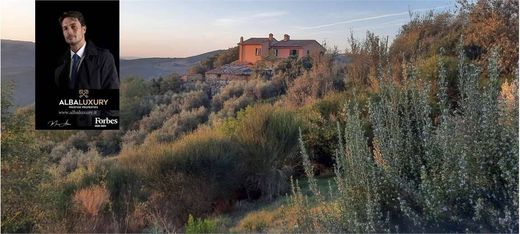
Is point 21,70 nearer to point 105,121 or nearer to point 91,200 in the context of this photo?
point 105,121

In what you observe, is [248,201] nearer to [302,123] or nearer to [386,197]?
[302,123]

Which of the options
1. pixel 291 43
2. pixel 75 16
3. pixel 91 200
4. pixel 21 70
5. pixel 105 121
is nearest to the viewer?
pixel 75 16

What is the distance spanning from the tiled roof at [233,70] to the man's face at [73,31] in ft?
19.5

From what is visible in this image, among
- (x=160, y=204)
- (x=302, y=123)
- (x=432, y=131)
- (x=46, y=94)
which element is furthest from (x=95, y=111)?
(x=302, y=123)

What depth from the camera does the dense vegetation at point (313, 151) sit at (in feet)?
11.1

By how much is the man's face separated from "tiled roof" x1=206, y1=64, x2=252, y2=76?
5.94 metres

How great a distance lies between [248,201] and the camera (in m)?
7.65

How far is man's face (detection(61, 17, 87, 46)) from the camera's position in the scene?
4.77 m

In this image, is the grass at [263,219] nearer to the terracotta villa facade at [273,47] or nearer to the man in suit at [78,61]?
the man in suit at [78,61]

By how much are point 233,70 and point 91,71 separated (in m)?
7.00

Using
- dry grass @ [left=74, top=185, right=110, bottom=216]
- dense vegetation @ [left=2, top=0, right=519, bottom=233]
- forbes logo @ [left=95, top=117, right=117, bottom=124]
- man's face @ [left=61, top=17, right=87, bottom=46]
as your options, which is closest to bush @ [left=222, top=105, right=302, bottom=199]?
dense vegetation @ [left=2, top=0, right=519, bottom=233]

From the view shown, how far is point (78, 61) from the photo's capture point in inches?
188

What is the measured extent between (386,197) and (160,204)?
415 cm

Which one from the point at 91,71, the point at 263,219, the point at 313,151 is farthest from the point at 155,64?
the point at 263,219
